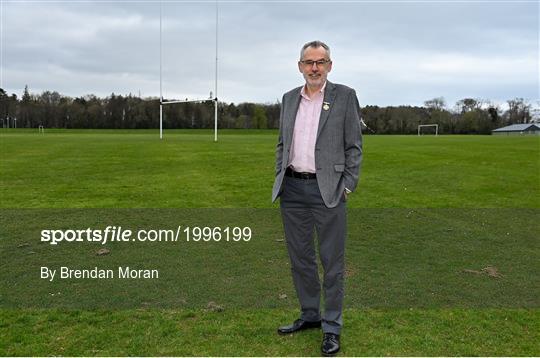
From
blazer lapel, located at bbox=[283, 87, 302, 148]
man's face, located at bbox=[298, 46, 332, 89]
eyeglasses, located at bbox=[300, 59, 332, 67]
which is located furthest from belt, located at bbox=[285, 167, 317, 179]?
eyeglasses, located at bbox=[300, 59, 332, 67]

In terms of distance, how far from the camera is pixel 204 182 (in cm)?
1440

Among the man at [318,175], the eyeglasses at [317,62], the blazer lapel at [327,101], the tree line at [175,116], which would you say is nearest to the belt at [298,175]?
the man at [318,175]

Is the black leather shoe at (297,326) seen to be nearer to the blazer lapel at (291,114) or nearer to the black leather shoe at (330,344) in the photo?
the black leather shoe at (330,344)

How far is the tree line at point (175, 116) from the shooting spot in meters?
100

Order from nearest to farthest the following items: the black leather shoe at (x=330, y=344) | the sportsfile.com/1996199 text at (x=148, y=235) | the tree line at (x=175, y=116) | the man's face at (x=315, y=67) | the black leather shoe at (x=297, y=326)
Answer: the black leather shoe at (x=330, y=344) → the man's face at (x=315, y=67) → the black leather shoe at (x=297, y=326) → the sportsfile.com/1996199 text at (x=148, y=235) → the tree line at (x=175, y=116)

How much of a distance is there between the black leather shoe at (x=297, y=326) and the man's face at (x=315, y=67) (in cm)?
206

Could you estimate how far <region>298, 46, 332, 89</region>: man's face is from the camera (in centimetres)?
405

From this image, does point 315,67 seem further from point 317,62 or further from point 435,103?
point 435,103

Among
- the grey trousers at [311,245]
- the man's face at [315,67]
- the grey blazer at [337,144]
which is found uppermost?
the man's face at [315,67]

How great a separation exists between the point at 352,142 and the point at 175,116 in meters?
101

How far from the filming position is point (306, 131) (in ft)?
13.8

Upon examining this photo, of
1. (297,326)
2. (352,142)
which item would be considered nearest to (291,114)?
Answer: (352,142)

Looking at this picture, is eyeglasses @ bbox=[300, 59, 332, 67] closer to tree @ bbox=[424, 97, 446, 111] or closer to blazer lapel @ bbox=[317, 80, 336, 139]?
blazer lapel @ bbox=[317, 80, 336, 139]

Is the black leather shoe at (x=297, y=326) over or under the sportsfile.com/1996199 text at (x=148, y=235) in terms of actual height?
over
